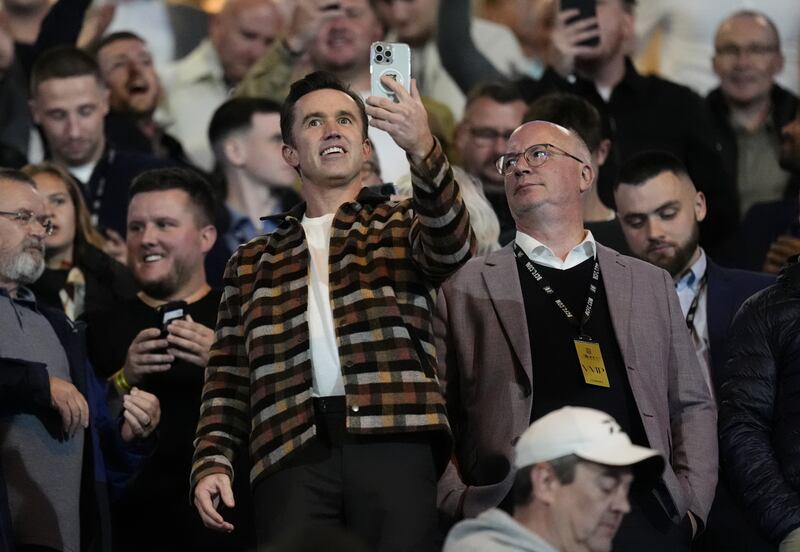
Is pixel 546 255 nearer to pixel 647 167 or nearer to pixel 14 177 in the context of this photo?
pixel 647 167

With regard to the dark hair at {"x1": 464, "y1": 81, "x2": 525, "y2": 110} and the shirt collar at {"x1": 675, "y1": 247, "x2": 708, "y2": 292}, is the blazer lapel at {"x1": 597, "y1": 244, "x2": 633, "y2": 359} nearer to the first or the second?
the shirt collar at {"x1": 675, "y1": 247, "x2": 708, "y2": 292}

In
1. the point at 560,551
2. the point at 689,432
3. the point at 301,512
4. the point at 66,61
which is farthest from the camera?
the point at 66,61

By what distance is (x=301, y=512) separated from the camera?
459 centimetres

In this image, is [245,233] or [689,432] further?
[245,233]

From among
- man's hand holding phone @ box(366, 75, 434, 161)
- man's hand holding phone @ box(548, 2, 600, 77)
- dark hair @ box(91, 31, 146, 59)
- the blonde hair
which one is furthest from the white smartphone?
dark hair @ box(91, 31, 146, 59)

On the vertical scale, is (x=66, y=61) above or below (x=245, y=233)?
above

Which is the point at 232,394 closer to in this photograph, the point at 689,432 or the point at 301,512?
the point at 301,512

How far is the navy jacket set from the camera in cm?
511

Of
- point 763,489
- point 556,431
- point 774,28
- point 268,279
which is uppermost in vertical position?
point 774,28

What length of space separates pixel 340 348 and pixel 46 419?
3.98 feet

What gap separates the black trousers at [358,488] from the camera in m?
4.57

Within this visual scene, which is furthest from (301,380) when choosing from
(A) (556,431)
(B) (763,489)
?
(B) (763,489)

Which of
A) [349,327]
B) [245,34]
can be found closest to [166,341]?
[349,327]

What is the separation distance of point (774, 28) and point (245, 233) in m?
2.99
